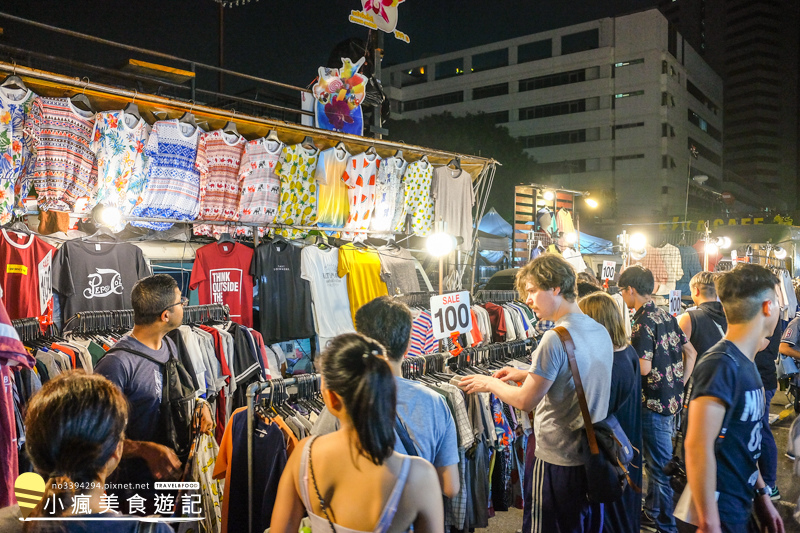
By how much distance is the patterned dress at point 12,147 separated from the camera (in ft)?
13.5

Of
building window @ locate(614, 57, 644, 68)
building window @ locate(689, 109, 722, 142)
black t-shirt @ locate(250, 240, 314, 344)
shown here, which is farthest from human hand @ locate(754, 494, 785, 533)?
building window @ locate(689, 109, 722, 142)

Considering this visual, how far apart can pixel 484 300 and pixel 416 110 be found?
59106 millimetres

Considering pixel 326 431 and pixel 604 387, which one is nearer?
pixel 326 431

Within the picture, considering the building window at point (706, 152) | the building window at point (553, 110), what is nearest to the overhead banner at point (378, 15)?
the building window at point (553, 110)

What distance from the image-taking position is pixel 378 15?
7176 millimetres

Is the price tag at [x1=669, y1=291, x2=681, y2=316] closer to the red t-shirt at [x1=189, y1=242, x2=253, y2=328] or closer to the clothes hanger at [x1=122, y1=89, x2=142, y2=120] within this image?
the red t-shirt at [x1=189, y1=242, x2=253, y2=328]

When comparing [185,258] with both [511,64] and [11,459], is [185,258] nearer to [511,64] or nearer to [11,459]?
[11,459]

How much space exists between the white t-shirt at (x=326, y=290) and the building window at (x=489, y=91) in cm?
5628

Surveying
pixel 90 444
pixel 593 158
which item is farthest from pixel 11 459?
pixel 593 158

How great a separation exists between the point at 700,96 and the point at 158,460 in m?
72.2

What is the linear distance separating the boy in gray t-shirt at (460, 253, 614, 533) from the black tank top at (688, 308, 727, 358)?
2855 mm

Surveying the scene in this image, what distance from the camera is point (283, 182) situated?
19.4ft

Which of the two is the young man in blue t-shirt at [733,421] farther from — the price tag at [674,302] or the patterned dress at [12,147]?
the patterned dress at [12,147]

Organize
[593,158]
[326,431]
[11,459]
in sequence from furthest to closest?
[593,158] < [11,459] < [326,431]
